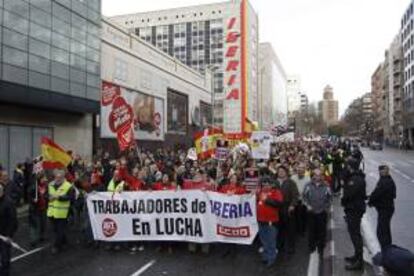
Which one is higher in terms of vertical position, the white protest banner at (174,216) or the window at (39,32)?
the window at (39,32)

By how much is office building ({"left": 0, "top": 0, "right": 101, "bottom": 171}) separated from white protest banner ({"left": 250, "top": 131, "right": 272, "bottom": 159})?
36.1 feet

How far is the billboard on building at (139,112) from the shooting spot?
36.7 m

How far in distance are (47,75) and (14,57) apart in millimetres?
3036

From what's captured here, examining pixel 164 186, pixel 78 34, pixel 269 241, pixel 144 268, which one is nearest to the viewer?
pixel 144 268

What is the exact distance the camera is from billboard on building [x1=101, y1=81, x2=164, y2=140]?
36688mm

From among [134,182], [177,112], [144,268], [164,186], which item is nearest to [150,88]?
[177,112]

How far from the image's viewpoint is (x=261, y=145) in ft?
70.6

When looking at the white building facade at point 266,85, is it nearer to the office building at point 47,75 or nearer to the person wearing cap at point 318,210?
the office building at point 47,75

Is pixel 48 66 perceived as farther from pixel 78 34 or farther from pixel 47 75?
pixel 78 34

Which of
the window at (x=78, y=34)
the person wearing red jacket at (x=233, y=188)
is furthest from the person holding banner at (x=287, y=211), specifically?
the window at (x=78, y=34)

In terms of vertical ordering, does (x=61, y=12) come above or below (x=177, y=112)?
above

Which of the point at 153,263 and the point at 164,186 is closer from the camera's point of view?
the point at 153,263

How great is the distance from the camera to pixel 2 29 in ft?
78.1

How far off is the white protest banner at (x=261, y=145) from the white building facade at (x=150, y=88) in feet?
40.6
